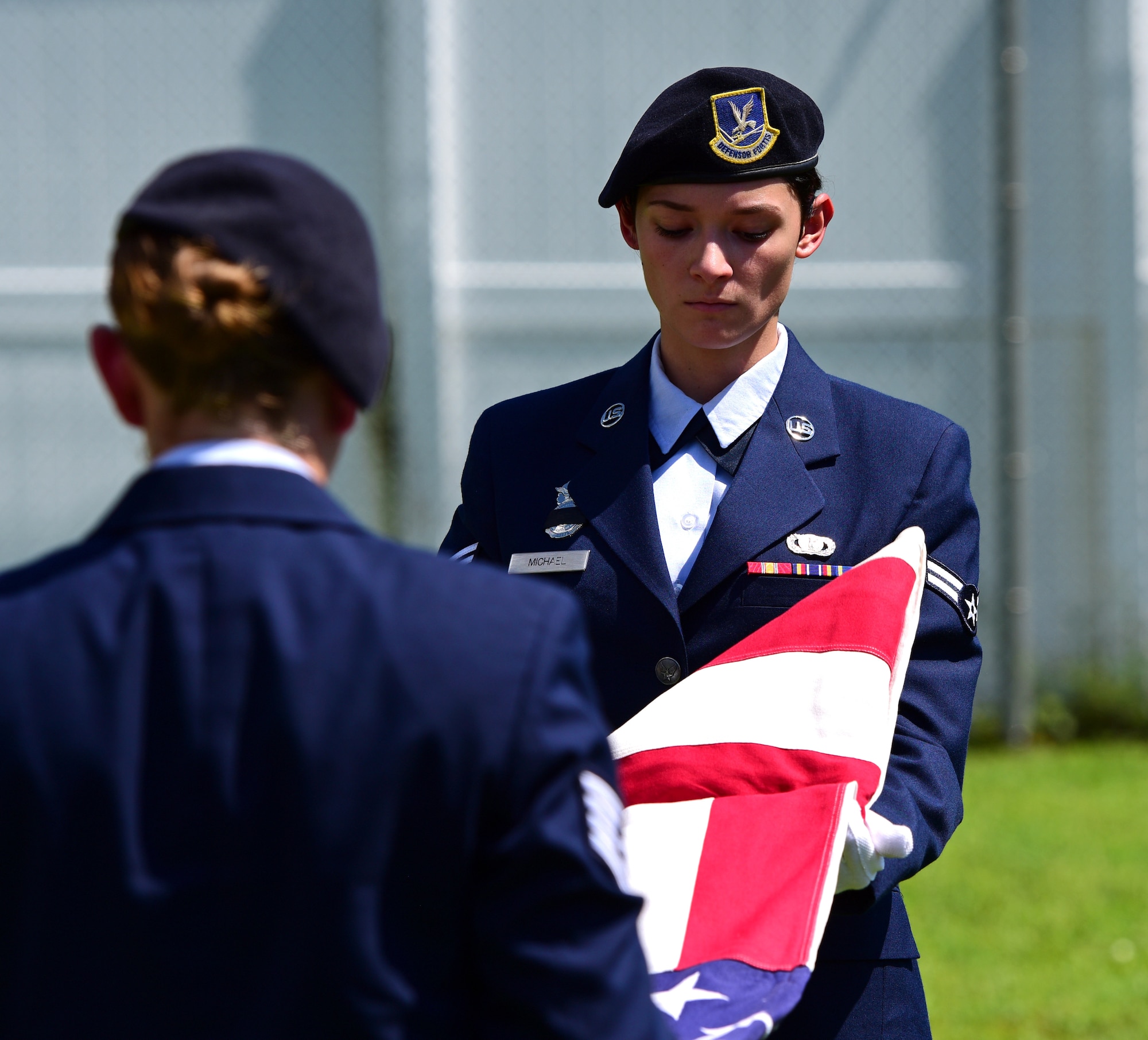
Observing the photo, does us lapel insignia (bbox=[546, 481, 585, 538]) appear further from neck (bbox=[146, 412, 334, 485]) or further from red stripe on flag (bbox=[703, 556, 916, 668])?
neck (bbox=[146, 412, 334, 485])

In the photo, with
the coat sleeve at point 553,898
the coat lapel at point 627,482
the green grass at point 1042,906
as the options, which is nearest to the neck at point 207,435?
the coat sleeve at point 553,898

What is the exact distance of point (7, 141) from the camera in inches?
270

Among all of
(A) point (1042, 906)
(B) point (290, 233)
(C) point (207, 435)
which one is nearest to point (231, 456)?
(C) point (207, 435)

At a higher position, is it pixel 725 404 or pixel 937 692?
pixel 725 404

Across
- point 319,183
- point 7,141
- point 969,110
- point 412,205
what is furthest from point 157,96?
point 319,183

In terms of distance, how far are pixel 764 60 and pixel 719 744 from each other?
5.51 m

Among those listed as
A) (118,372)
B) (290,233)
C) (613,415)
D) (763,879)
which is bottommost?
(763,879)

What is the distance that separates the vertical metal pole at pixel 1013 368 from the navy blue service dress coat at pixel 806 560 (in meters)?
4.80

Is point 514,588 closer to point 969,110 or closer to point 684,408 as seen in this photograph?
point 684,408

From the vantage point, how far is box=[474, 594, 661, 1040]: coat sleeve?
1076 mm

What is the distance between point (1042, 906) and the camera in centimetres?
482

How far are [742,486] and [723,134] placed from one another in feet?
1.55

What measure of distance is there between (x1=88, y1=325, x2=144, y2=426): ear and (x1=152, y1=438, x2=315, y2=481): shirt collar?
60 mm

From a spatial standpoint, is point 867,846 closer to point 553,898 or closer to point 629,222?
point 553,898
